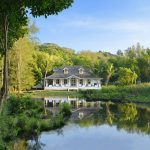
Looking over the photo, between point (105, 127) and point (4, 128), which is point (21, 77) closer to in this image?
point (105, 127)

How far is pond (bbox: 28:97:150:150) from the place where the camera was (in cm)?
2150

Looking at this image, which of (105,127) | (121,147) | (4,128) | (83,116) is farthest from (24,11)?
(83,116)

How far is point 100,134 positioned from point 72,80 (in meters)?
49.9

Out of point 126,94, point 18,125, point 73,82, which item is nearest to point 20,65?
point 126,94

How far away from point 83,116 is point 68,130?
28.1ft

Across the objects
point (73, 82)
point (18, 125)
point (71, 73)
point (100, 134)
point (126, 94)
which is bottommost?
point (100, 134)

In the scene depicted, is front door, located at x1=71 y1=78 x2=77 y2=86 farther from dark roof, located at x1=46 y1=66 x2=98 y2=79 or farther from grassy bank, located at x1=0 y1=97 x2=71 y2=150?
grassy bank, located at x1=0 y1=97 x2=71 y2=150

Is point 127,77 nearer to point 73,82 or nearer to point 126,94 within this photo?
point 73,82

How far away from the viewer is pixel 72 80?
75125 millimetres

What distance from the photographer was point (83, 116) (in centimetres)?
3484

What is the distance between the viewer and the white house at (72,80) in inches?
2923

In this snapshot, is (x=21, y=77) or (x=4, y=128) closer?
(x=4, y=128)

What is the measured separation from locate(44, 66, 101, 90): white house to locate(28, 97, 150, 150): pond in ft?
126

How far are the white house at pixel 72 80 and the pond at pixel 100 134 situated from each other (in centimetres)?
3830
